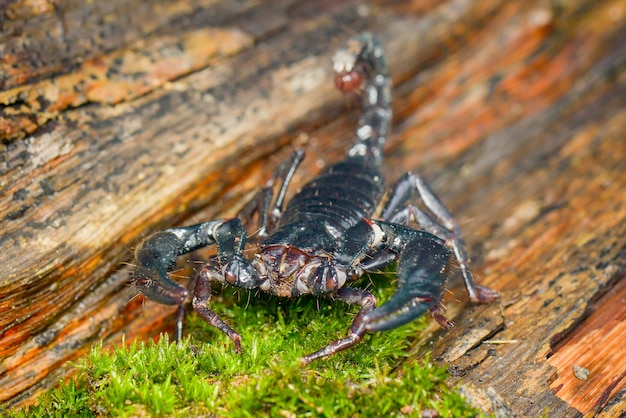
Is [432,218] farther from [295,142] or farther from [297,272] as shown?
[295,142]

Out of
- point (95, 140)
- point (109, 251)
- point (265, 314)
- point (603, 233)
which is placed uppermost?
point (95, 140)

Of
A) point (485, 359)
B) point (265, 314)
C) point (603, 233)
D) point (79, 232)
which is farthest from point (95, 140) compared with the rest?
point (603, 233)

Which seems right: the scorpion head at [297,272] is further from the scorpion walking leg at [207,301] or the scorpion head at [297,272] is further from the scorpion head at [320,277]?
the scorpion walking leg at [207,301]

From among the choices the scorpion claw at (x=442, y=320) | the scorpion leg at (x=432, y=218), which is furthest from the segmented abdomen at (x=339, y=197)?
the scorpion claw at (x=442, y=320)

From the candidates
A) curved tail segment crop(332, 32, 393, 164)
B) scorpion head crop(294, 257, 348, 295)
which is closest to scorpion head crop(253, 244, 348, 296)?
scorpion head crop(294, 257, 348, 295)

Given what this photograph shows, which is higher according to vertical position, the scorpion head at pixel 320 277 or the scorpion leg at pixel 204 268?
the scorpion leg at pixel 204 268

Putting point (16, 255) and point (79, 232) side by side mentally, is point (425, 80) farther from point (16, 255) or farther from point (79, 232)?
point (16, 255)

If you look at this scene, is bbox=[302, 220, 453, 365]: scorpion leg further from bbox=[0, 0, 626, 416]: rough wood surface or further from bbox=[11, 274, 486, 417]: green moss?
bbox=[0, 0, 626, 416]: rough wood surface
